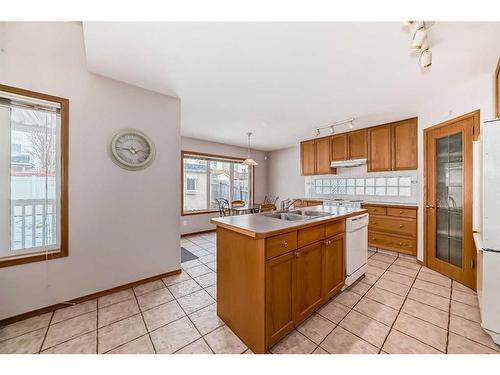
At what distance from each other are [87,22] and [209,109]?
1.72 meters

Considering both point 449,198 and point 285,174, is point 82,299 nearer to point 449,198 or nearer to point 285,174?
point 449,198

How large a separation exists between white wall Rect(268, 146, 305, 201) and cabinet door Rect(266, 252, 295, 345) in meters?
4.25

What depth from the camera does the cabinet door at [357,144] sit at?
12.7 ft

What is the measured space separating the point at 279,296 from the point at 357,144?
142 inches

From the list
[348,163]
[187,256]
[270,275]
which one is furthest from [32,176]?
[348,163]

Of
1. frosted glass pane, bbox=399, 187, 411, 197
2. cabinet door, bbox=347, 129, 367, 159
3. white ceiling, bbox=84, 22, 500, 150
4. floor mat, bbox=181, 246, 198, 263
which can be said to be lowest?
floor mat, bbox=181, 246, 198, 263

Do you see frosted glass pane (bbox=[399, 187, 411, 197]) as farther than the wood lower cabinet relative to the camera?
Yes

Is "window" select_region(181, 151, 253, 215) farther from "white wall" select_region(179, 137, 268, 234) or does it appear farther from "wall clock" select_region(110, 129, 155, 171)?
"wall clock" select_region(110, 129, 155, 171)

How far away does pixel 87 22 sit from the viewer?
55.8 inches

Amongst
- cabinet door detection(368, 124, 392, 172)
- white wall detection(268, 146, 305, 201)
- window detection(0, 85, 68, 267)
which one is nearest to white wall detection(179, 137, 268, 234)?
white wall detection(268, 146, 305, 201)

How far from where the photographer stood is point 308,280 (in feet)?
5.40

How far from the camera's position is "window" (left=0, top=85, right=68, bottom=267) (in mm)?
1725

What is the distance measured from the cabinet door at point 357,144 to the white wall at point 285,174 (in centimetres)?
171
